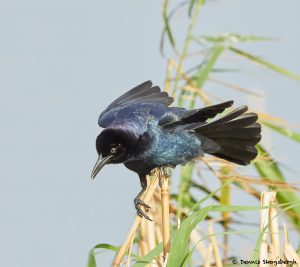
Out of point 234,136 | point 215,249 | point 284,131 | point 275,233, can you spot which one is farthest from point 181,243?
point 284,131

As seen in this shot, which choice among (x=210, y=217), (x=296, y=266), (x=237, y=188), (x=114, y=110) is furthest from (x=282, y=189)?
(x=296, y=266)

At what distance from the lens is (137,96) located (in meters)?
3.80

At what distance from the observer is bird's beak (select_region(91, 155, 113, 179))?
2955 millimetres

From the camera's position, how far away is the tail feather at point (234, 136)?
3.18m

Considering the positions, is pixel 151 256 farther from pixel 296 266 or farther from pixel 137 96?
pixel 137 96

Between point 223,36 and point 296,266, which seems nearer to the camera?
point 296,266

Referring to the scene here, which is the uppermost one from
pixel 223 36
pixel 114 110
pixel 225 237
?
pixel 223 36

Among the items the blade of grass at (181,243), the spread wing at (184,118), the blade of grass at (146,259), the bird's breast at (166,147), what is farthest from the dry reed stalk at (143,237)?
the blade of grass at (181,243)

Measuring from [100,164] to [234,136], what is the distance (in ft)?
1.99

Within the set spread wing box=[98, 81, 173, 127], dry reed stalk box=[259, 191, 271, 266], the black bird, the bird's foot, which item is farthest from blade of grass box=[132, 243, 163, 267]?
spread wing box=[98, 81, 173, 127]

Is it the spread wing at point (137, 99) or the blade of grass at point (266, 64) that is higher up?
the blade of grass at point (266, 64)

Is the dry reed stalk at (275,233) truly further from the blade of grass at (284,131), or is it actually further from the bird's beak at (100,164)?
the blade of grass at (284,131)

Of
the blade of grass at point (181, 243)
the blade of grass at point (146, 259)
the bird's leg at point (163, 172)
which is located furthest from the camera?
the bird's leg at point (163, 172)

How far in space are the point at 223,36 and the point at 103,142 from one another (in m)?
1.07
